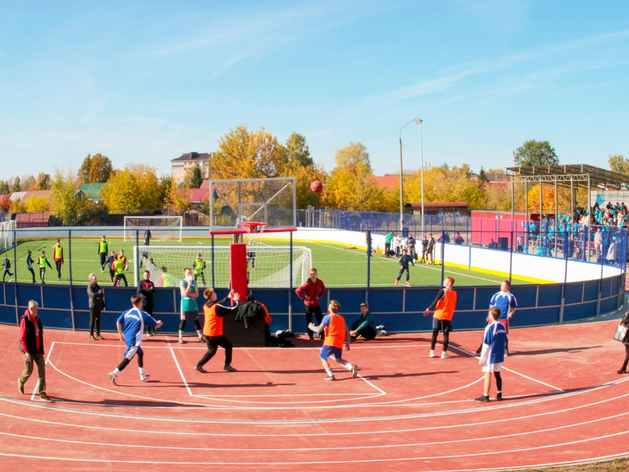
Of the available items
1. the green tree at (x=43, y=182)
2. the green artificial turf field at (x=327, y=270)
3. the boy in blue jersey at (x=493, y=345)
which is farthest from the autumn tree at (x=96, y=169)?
the boy in blue jersey at (x=493, y=345)

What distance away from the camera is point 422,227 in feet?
136

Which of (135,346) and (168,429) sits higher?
(135,346)

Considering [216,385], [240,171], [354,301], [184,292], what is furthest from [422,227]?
[240,171]

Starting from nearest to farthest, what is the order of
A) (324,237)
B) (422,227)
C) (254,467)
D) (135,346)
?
(254,467) < (135,346) < (422,227) < (324,237)

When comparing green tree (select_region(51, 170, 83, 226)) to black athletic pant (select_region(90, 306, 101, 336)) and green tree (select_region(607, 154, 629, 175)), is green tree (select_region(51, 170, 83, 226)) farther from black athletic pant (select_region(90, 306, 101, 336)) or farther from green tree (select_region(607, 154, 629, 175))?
green tree (select_region(607, 154, 629, 175))

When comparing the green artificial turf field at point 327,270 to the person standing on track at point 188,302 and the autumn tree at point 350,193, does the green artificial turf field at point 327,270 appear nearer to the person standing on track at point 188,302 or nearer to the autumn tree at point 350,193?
the person standing on track at point 188,302

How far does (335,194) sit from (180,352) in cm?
6353

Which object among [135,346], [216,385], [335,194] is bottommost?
[216,385]

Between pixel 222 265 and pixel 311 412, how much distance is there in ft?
59.9

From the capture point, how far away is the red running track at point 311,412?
8391 millimetres

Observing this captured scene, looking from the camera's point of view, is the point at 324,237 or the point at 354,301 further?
the point at 324,237

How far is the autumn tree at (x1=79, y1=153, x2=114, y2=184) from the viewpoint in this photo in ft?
449

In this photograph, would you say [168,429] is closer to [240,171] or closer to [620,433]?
[620,433]

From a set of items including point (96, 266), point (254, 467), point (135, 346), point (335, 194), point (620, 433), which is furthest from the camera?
point (335, 194)
